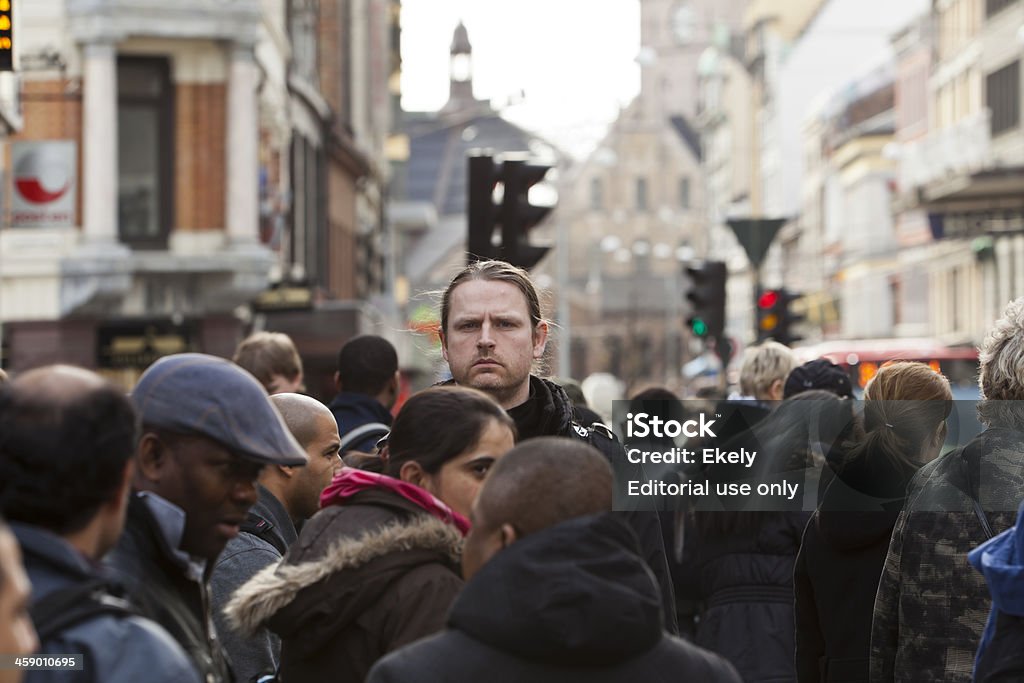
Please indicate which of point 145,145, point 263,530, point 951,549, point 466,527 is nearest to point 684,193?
point 145,145

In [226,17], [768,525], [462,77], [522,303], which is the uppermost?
[462,77]

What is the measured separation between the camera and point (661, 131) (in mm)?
154625

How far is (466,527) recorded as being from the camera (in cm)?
485

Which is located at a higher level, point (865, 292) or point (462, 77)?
point (462, 77)

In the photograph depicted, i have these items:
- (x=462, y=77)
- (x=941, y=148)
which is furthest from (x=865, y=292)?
(x=462, y=77)

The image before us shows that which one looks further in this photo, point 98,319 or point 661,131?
point 661,131

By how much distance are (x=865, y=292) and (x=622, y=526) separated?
266ft

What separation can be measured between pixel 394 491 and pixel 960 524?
2.01 metres

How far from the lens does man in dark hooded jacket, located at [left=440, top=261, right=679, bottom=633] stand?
19.8ft

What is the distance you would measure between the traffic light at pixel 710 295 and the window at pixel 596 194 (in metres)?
128

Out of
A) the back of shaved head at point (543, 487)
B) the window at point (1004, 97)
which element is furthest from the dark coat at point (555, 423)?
the window at point (1004, 97)

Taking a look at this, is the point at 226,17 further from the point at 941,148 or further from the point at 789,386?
the point at 941,148

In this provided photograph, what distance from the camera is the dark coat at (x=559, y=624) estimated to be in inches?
152

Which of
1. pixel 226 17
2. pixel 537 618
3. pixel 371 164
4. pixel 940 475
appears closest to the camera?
pixel 537 618
